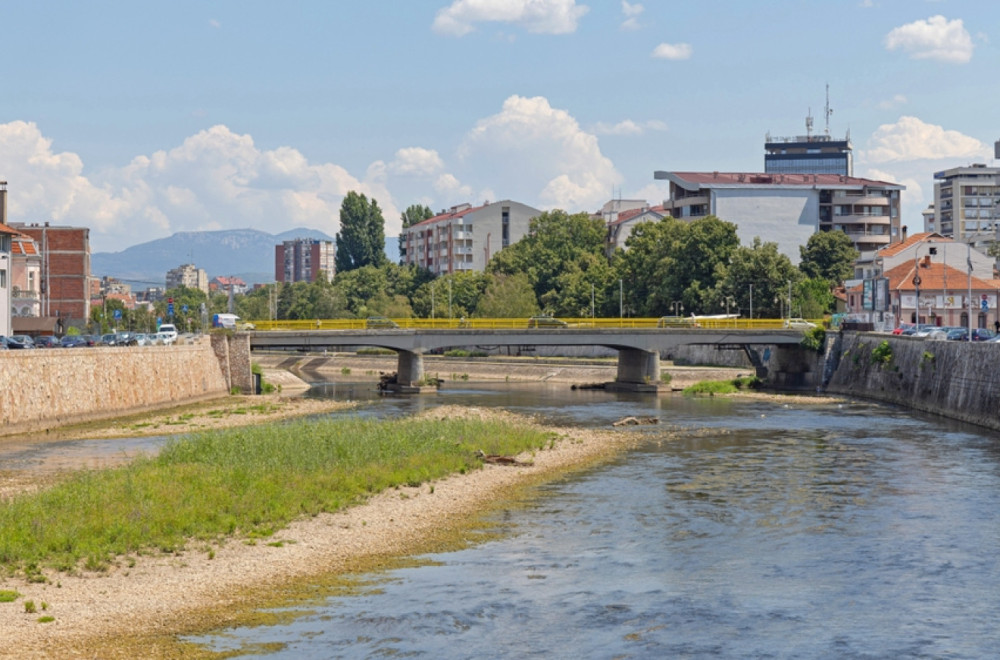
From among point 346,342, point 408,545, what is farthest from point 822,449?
point 346,342

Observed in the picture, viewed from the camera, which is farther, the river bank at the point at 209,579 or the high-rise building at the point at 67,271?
the high-rise building at the point at 67,271

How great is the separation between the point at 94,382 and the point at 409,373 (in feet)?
134

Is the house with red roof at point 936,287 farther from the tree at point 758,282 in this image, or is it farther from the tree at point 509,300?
the tree at point 509,300

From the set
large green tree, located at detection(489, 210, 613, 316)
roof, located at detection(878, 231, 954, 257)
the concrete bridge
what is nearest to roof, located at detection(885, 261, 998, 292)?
roof, located at detection(878, 231, 954, 257)

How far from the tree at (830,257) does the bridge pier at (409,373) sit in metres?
71.3

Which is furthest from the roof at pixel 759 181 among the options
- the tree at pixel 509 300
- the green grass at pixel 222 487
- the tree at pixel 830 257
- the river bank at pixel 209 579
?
the river bank at pixel 209 579

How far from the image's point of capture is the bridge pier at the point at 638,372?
374 feet

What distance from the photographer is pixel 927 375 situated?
85000 millimetres

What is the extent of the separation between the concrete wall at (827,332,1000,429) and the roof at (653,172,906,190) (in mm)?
73453

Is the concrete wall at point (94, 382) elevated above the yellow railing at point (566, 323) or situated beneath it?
situated beneath

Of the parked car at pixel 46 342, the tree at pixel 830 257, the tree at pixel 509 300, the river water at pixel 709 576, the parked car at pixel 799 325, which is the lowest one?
the river water at pixel 709 576

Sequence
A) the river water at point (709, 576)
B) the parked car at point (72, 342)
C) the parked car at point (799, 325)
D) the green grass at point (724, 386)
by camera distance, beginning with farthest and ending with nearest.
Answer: the parked car at point (799, 325), the green grass at point (724, 386), the parked car at point (72, 342), the river water at point (709, 576)

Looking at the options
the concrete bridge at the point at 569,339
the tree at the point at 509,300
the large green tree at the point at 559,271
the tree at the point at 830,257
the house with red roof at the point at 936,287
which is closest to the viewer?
the concrete bridge at the point at 569,339

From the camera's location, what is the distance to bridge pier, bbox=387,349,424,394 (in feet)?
371
